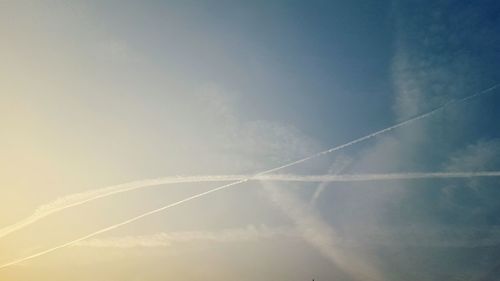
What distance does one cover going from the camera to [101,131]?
13.4ft

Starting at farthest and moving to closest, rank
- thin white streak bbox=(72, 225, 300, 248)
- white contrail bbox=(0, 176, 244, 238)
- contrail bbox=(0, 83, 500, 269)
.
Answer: thin white streak bbox=(72, 225, 300, 248), white contrail bbox=(0, 176, 244, 238), contrail bbox=(0, 83, 500, 269)

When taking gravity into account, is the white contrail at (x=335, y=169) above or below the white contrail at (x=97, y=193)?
above

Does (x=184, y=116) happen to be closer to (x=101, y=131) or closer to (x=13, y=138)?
(x=101, y=131)

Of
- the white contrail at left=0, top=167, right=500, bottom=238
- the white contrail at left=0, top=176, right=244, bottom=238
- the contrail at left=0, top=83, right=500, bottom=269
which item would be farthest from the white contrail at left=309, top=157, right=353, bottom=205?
the white contrail at left=0, top=176, right=244, bottom=238

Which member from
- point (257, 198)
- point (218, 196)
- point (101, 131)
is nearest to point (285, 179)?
point (257, 198)

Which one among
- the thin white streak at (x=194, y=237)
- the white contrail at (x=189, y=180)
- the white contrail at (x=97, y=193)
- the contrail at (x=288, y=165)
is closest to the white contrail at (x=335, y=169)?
the white contrail at (x=189, y=180)

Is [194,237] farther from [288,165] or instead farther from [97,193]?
[288,165]

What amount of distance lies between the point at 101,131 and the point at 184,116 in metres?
0.90

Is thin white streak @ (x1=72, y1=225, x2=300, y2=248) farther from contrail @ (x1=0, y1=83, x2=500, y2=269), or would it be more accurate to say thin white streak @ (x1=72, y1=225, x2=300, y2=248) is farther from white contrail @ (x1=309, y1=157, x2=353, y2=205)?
white contrail @ (x1=309, y1=157, x2=353, y2=205)

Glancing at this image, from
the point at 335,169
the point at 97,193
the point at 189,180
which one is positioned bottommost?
the point at 97,193

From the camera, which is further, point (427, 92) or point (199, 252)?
point (199, 252)

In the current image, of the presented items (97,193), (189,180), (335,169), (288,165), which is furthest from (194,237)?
(335,169)

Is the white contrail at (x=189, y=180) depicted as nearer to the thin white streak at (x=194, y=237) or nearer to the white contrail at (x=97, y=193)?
the white contrail at (x=97, y=193)

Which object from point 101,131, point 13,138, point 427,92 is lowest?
point 13,138
